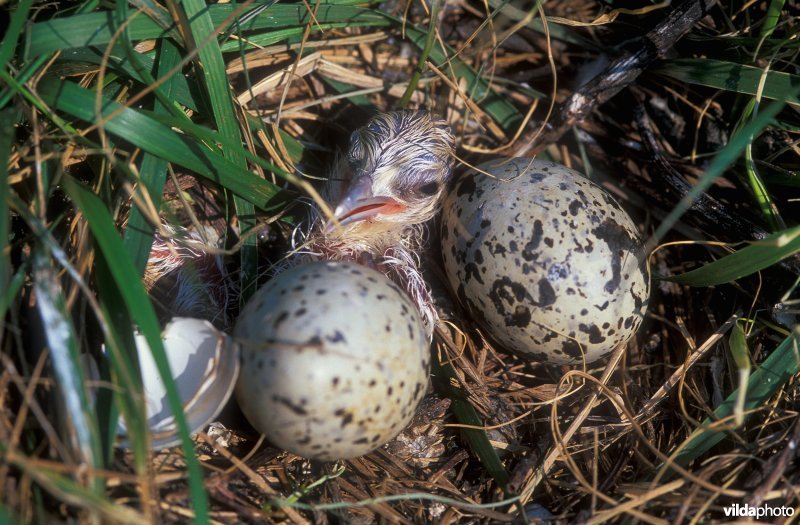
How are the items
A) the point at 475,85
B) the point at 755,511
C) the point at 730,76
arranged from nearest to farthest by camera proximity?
the point at 755,511, the point at 730,76, the point at 475,85

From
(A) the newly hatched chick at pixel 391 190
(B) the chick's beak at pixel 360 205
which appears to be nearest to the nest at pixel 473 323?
(A) the newly hatched chick at pixel 391 190

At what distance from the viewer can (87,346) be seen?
1.59m

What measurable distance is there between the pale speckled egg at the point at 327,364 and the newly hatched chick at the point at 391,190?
41 centimetres

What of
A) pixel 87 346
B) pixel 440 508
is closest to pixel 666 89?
pixel 440 508

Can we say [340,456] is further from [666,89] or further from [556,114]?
[666,89]

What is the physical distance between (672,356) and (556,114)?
0.98 m

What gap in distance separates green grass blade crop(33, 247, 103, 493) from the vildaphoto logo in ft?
5.08

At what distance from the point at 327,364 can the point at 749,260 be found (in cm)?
128

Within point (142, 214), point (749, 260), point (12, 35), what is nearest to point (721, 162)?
point (749, 260)

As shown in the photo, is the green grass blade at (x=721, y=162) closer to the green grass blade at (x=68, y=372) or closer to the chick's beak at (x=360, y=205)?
the chick's beak at (x=360, y=205)

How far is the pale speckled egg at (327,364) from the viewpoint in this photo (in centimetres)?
142

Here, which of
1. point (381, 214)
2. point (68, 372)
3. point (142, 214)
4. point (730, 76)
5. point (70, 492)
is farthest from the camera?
point (730, 76)

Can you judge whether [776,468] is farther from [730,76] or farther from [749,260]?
[730,76]

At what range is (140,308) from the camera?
1384mm
